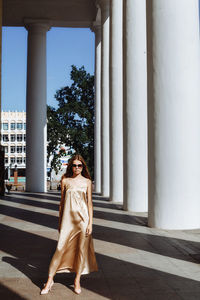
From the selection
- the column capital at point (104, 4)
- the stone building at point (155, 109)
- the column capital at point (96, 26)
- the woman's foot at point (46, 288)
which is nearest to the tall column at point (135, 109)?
the stone building at point (155, 109)

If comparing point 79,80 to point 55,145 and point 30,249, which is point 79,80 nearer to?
point 55,145

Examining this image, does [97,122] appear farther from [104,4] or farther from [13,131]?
[13,131]

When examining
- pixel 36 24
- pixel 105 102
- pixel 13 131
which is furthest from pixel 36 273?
pixel 13 131

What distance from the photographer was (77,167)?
32.2ft

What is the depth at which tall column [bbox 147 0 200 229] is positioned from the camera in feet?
60.6

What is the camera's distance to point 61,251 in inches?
368

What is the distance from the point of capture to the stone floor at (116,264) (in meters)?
9.04

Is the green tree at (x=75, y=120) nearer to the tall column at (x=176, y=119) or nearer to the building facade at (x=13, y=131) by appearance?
the tall column at (x=176, y=119)

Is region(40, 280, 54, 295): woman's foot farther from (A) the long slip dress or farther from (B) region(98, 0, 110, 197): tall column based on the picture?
(B) region(98, 0, 110, 197): tall column

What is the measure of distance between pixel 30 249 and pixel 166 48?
1163 centimetres

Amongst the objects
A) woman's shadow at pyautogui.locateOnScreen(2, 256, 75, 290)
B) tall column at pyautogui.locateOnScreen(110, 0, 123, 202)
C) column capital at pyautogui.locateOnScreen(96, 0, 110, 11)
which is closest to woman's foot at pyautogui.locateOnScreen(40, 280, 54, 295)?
woman's shadow at pyautogui.locateOnScreen(2, 256, 75, 290)

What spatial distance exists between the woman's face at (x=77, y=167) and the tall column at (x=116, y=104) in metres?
24.7

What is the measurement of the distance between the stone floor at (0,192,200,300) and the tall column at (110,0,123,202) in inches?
572

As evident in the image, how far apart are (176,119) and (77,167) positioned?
10017 mm
